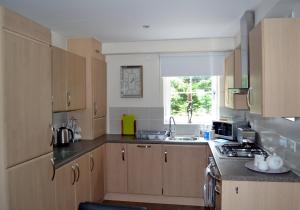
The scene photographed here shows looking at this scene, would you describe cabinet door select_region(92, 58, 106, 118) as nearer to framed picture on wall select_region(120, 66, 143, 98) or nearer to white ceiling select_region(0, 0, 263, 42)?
framed picture on wall select_region(120, 66, 143, 98)

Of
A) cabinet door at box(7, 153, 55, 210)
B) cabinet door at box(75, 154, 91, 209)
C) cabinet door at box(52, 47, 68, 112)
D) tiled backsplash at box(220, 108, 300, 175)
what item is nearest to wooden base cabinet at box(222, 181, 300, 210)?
tiled backsplash at box(220, 108, 300, 175)

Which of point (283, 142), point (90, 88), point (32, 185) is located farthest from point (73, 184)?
point (283, 142)

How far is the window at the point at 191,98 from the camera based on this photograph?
436 centimetres

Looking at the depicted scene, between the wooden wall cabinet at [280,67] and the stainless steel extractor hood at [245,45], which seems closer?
the wooden wall cabinet at [280,67]

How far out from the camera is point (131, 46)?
429 centimetres

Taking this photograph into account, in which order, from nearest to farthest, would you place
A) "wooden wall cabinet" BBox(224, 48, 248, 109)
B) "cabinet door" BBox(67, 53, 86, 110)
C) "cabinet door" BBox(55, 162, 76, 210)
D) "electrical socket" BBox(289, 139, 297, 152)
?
"electrical socket" BBox(289, 139, 297, 152) < "cabinet door" BBox(55, 162, 76, 210) < "wooden wall cabinet" BBox(224, 48, 248, 109) < "cabinet door" BBox(67, 53, 86, 110)

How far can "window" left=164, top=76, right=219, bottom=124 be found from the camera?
436 centimetres

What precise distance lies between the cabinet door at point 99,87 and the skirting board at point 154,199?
47.2 inches

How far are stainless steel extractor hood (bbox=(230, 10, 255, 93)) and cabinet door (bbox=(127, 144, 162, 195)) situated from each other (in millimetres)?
1488

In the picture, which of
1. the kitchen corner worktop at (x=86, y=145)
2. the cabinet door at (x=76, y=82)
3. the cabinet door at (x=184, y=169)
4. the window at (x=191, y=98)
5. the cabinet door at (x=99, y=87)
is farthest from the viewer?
the window at (x=191, y=98)

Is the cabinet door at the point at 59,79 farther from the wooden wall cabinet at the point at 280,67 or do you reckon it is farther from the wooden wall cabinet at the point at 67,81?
the wooden wall cabinet at the point at 280,67

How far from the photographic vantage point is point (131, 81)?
441 cm

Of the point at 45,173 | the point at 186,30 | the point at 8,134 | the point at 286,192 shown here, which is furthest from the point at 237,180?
the point at 186,30

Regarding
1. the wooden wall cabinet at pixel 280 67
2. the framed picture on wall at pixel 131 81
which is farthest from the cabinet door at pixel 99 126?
the wooden wall cabinet at pixel 280 67
